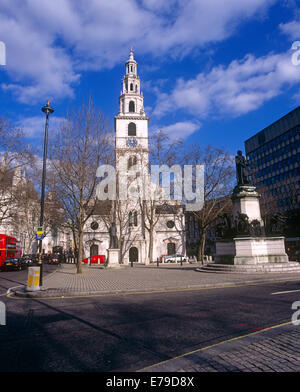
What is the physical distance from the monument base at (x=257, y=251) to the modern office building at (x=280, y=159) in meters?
40.8

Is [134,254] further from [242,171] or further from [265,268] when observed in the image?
[265,268]

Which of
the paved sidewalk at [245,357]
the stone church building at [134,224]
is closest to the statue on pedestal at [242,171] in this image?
the paved sidewalk at [245,357]

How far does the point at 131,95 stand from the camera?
51.9 m

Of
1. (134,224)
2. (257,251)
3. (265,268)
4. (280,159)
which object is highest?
(280,159)

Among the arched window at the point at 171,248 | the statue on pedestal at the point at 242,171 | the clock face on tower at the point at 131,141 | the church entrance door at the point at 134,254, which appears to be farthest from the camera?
the arched window at the point at 171,248

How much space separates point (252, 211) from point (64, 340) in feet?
53.1

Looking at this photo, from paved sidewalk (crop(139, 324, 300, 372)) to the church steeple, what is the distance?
51.0m

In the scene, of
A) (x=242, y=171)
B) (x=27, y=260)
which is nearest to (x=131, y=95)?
(x=27, y=260)

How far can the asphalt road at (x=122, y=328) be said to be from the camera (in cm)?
371

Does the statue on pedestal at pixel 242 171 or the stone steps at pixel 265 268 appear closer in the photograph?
the stone steps at pixel 265 268

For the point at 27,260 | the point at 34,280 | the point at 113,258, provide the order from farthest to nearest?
the point at 27,260, the point at 113,258, the point at 34,280

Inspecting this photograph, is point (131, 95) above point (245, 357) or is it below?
above

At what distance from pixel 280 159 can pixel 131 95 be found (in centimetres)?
4053

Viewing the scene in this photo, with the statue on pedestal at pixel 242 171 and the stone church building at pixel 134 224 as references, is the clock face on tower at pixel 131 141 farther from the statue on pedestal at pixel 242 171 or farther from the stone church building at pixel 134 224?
the statue on pedestal at pixel 242 171
